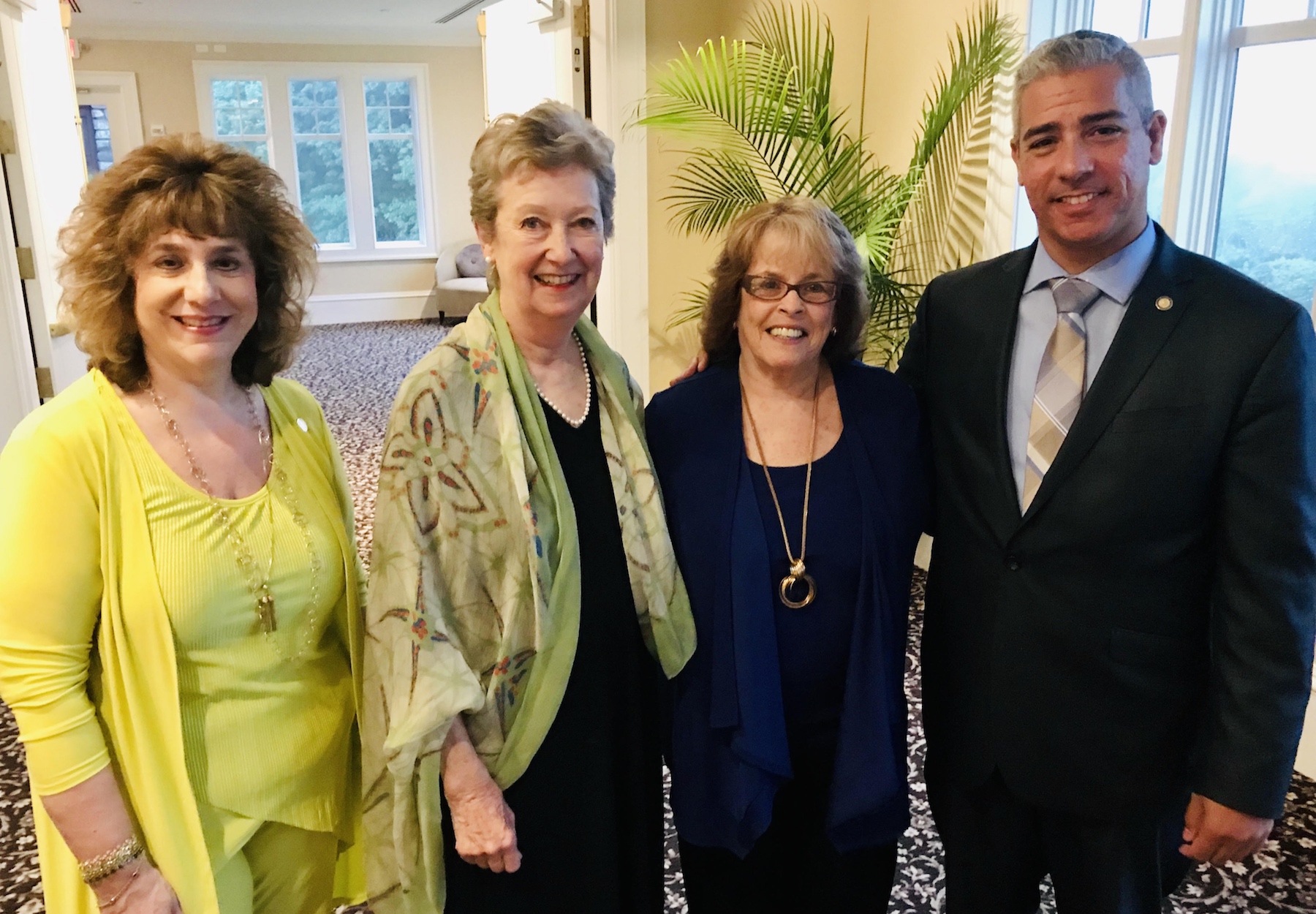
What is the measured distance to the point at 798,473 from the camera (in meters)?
1.48

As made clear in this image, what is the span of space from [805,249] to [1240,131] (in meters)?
1.86

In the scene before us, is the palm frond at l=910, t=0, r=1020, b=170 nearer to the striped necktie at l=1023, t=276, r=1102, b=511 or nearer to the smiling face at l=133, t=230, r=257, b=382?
the striped necktie at l=1023, t=276, r=1102, b=511

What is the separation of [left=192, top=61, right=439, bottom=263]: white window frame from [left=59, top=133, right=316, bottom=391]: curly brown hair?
10.1m

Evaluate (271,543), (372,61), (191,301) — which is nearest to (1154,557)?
(271,543)

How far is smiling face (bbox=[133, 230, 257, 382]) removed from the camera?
1.20 m

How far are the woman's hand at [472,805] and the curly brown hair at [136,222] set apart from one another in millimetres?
637

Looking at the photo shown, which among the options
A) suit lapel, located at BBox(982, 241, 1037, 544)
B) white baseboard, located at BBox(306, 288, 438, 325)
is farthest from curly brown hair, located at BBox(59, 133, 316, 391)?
white baseboard, located at BBox(306, 288, 438, 325)

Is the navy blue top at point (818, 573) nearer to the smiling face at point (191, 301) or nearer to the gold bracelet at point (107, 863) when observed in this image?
the smiling face at point (191, 301)

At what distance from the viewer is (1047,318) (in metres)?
1.39

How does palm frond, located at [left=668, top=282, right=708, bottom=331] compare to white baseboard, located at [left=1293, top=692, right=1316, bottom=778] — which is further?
palm frond, located at [left=668, top=282, right=708, bottom=331]

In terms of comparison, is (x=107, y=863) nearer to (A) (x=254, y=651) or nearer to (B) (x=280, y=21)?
(A) (x=254, y=651)

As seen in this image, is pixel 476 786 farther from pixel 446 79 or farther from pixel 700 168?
pixel 446 79

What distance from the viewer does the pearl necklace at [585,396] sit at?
1.39 meters

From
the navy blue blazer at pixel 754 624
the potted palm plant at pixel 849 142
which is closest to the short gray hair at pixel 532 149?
the navy blue blazer at pixel 754 624
